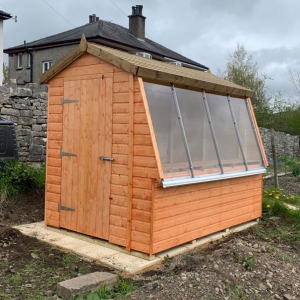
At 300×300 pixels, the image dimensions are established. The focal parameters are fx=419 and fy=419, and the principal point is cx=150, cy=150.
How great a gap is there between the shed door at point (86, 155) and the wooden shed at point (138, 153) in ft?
0.04

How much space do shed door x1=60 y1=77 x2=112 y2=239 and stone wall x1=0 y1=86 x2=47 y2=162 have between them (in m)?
3.89

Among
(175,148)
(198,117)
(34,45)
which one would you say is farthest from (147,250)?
(34,45)

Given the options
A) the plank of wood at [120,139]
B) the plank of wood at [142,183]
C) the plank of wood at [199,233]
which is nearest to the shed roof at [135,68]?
the plank of wood at [120,139]

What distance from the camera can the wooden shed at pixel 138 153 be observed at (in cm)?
498

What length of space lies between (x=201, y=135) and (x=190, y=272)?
7.23 feet

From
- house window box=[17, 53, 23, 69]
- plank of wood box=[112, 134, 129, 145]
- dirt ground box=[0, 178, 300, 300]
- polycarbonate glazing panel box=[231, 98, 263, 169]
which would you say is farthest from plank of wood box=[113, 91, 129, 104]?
house window box=[17, 53, 23, 69]

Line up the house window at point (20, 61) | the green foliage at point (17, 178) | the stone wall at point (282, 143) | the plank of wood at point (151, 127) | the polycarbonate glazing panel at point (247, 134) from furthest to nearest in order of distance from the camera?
the house window at point (20, 61), the stone wall at point (282, 143), the green foliage at point (17, 178), the polycarbonate glazing panel at point (247, 134), the plank of wood at point (151, 127)

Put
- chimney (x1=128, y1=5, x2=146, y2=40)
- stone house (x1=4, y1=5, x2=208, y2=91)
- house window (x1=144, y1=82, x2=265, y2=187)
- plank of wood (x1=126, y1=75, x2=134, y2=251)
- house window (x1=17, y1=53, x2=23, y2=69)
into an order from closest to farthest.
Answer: plank of wood (x1=126, y1=75, x2=134, y2=251) < house window (x1=144, y1=82, x2=265, y2=187) < stone house (x1=4, y1=5, x2=208, y2=91) < chimney (x1=128, y1=5, x2=146, y2=40) < house window (x1=17, y1=53, x2=23, y2=69)

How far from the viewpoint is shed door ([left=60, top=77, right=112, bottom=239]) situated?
5.38 meters

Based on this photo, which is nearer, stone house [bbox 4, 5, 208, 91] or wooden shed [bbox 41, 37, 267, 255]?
wooden shed [bbox 41, 37, 267, 255]

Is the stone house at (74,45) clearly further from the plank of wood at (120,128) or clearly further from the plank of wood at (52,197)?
the plank of wood at (120,128)

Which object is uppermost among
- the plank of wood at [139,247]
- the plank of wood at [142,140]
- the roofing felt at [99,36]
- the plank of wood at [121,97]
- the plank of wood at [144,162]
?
the roofing felt at [99,36]

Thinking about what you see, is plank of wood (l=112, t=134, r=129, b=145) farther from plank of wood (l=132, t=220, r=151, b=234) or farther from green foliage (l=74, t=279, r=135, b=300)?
green foliage (l=74, t=279, r=135, b=300)

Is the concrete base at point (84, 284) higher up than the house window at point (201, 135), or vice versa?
the house window at point (201, 135)
